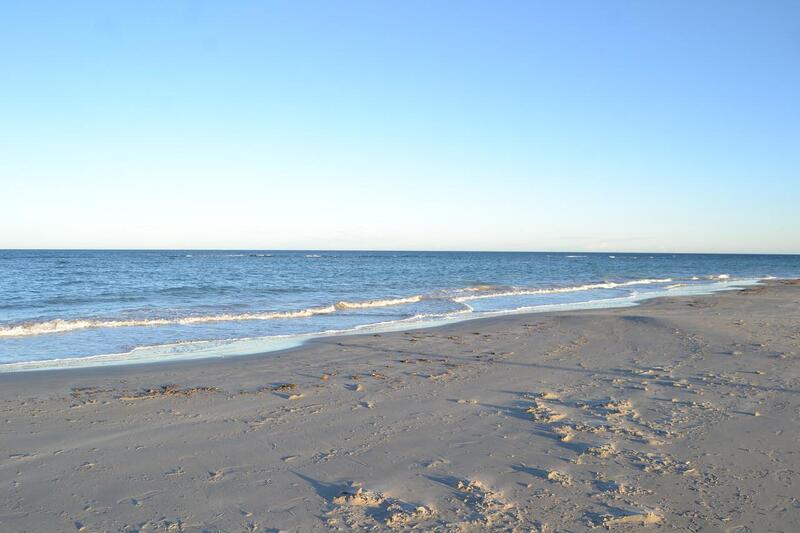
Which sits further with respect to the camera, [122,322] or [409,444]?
[122,322]

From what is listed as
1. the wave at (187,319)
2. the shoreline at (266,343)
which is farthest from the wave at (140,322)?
the shoreline at (266,343)

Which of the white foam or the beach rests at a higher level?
the beach

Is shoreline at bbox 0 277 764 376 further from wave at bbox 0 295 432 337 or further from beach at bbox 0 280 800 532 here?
wave at bbox 0 295 432 337

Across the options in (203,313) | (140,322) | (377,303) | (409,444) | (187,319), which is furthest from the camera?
(377,303)

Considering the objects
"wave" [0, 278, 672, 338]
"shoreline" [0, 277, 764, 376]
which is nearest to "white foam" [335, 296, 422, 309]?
"wave" [0, 278, 672, 338]

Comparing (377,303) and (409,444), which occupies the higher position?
(409,444)

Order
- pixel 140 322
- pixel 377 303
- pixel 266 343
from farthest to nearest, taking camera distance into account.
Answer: pixel 377 303 → pixel 140 322 → pixel 266 343

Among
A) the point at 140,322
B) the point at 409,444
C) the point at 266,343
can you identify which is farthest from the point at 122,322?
the point at 409,444

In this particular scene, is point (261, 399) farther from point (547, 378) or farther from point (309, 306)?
point (309, 306)

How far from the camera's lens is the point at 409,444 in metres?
6.64

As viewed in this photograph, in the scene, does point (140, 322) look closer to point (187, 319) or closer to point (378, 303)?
point (187, 319)

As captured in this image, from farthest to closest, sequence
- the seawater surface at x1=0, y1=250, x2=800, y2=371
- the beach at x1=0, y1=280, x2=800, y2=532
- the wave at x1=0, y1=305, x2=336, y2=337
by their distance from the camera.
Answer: the wave at x1=0, y1=305, x2=336, y2=337 → the seawater surface at x1=0, y1=250, x2=800, y2=371 → the beach at x1=0, y1=280, x2=800, y2=532

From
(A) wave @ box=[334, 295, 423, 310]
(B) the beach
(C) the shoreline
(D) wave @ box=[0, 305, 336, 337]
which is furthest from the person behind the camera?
(A) wave @ box=[334, 295, 423, 310]

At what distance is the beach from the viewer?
193 inches
